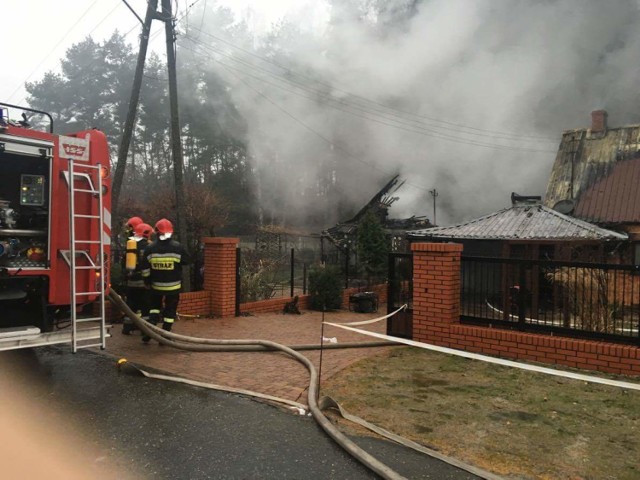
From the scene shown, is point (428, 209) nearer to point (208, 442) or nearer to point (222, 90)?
point (222, 90)

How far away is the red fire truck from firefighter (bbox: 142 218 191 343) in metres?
0.89

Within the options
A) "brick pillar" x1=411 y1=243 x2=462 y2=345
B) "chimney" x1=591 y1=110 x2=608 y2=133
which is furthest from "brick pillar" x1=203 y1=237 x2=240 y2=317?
"chimney" x1=591 y1=110 x2=608 y2=133

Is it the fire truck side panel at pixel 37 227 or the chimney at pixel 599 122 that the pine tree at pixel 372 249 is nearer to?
the fire truck side panel at pixel 37 227

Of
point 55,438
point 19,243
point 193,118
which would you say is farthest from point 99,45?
point 55,438

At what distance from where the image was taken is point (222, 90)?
24.0 meters

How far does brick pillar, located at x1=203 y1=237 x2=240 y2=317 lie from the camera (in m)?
7.21

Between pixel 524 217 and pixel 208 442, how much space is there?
10.7 meters

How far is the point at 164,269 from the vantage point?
5.25m

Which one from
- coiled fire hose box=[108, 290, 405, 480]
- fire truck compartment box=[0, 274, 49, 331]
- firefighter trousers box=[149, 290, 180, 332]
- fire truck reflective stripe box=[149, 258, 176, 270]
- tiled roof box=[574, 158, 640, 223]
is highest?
tiled roof box=[574, 158, 640, 223]

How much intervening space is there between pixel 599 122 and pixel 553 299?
16.5 m

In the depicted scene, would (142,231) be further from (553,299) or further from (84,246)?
(553,299)

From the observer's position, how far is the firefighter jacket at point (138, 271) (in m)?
5.55

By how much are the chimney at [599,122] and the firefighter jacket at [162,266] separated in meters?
18.7

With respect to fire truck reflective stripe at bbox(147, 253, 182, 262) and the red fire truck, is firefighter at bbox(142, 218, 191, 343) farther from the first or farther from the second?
the red fire truck
